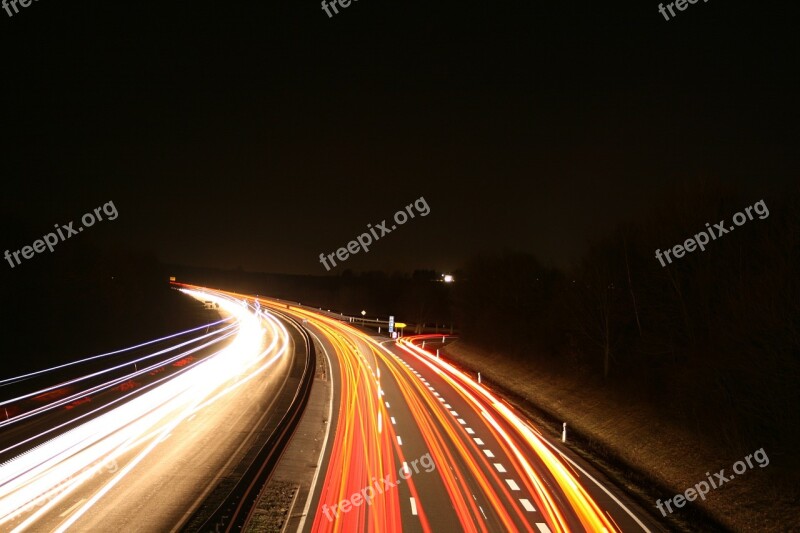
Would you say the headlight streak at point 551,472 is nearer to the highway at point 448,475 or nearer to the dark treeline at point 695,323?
the highway at point 448,475

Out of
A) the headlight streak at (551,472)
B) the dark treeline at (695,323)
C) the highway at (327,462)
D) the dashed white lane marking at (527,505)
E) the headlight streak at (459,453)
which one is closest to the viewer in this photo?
the highway at (327,462)

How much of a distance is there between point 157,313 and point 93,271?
22.2 metres

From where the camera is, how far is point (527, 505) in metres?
11.4

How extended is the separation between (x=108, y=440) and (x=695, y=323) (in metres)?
21.2

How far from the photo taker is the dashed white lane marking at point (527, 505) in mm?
11117

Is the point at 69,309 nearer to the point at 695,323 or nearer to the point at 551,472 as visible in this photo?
the point at 551,472

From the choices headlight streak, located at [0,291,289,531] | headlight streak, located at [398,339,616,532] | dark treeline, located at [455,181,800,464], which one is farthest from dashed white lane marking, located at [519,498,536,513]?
headlight streak, located at [0,291,289,531]

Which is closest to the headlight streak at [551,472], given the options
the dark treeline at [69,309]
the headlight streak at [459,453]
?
the headlight streak at [459,453]

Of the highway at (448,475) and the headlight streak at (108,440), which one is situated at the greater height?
the headlight streak at (108,440)

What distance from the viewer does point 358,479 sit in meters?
12.9

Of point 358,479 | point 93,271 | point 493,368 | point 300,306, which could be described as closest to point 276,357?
point 493,368

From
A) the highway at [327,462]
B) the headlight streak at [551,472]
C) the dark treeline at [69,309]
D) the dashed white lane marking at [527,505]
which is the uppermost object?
the dark treeline at [69,309]

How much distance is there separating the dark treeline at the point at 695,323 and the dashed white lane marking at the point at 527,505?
5.96 meters

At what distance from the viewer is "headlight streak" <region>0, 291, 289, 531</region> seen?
11136 mm
